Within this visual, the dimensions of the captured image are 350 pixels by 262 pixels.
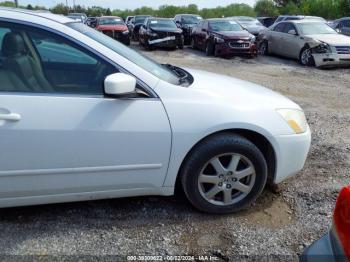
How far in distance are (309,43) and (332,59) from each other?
103 cm

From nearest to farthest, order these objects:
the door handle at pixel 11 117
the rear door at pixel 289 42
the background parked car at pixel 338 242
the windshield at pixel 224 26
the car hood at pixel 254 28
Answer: the background parked car at pixel 338 242
the door handle at pixel 11 117
the rear door at pixel 289 42
the windshield at pixel 224 26
the car hood at pixel 254 28

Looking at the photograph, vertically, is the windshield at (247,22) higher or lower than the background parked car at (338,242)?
lower

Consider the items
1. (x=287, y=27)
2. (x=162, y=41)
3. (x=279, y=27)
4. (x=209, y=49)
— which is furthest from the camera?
(x=162, y=41)

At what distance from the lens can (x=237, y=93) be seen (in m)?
3.24

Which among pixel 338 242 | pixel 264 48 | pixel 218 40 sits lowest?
pixel 264 48

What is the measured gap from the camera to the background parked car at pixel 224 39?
46.1 ft

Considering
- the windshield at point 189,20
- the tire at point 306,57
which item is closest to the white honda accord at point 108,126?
the tire at point 306,57

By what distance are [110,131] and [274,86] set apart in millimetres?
6991

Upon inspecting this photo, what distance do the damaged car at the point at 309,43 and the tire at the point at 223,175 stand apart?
31.3 feet

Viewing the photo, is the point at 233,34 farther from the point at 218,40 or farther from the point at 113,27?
the point at 113,27

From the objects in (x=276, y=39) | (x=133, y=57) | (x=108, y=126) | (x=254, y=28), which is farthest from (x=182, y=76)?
(x=254, y=28)

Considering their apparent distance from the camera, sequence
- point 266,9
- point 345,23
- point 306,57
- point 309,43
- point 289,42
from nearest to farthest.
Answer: point 309,43
point 306,57
point 289,42
point 345,23
point 266,9

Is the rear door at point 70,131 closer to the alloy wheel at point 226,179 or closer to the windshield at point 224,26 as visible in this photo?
the alloy wheel at point 226,179

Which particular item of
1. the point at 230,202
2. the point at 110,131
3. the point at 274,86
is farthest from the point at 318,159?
the point at 274,86
